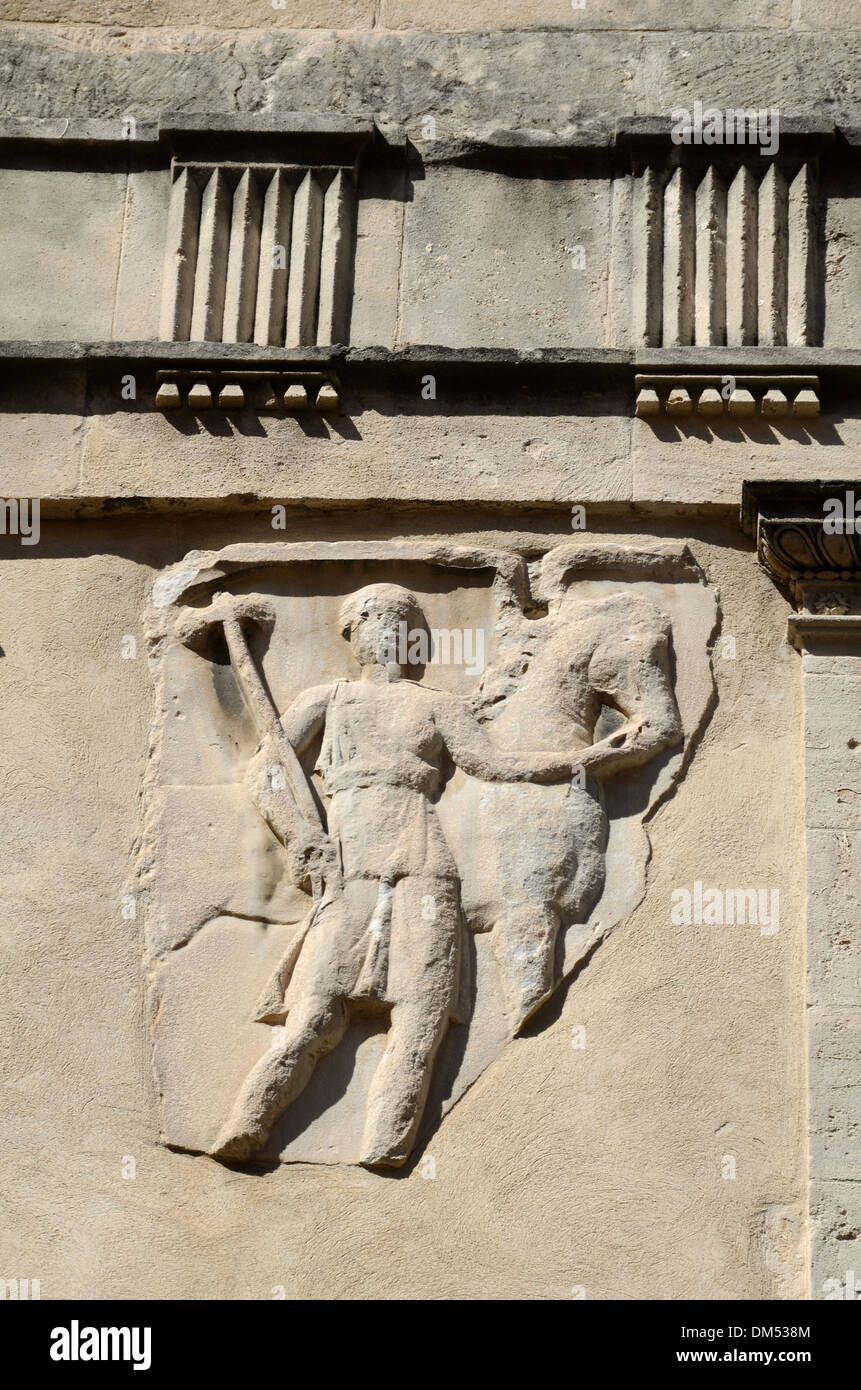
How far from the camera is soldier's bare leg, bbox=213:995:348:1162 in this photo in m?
7.23

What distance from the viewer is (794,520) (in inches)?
307

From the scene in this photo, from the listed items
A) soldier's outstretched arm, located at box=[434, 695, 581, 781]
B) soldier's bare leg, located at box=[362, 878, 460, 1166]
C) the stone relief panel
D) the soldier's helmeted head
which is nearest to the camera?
soldier's bare leg, located at box=[362, 878, 460, 1166]

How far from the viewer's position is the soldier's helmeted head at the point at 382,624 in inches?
310

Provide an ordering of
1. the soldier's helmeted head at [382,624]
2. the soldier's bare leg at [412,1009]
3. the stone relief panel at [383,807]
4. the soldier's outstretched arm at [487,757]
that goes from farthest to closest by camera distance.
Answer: the soldier's helmeted head at [382,624]
the soldier's outstretched arm at [487,757]
the stone relief panel at [383,807]
the soldier's bare leg at [412,1009]

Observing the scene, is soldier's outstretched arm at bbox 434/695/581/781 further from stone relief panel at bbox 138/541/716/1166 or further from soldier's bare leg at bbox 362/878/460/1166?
soldier's bare leg at bbox 362/878/460/1166

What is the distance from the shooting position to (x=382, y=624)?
788cm

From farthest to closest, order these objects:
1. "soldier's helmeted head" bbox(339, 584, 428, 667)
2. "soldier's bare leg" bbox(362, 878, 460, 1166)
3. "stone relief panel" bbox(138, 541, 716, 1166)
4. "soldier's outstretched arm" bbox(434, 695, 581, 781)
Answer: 1. "soldier's helmeted head" bbox(339, 584, 428, 667)
2. "soldier's outstretched arm" bbox(434, 695, 581, 781)
3. "stone relief panel" bbox(138, 541, 716, 1166)
4. "soldier's bare leg" bbox(362, 878, 460, 1166)

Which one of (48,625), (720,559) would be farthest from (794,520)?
(48,625)

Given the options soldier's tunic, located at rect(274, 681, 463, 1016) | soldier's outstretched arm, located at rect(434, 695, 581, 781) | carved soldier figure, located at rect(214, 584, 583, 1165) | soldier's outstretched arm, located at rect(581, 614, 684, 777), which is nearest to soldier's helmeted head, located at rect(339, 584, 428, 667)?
carved soldier figure, located at rect(214, 584, 583, 1165)

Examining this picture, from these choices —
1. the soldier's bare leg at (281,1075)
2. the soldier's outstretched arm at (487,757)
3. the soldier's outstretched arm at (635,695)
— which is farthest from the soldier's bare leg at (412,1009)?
the soldier's outstretched arm at (635,695)

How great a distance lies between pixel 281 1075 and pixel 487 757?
134 centimetres

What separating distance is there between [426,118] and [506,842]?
10.1 feet

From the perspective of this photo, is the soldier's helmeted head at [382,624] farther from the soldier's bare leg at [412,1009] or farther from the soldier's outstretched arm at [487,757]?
the soldier's bare leg at [412,1009]

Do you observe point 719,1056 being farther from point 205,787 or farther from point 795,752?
point 205,787
